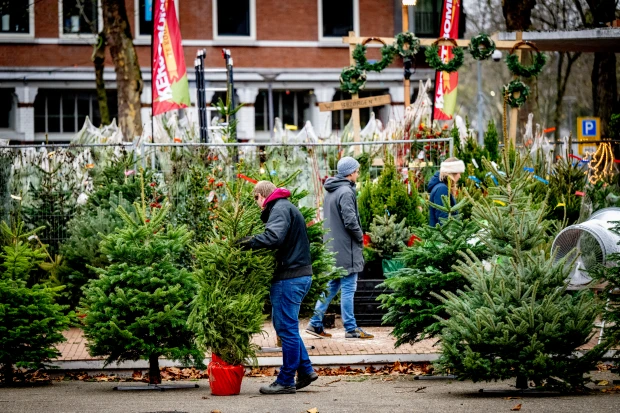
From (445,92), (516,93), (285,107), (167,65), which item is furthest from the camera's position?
(285,107)

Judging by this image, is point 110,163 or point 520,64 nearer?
point 110,163

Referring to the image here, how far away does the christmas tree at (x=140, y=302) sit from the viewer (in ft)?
32.4

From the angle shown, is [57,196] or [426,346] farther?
[57,196]

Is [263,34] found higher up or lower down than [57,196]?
higher up

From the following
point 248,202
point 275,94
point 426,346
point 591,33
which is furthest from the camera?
point 275,94

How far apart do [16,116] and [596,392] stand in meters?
29.5

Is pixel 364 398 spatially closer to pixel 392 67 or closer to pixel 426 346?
pixel 426 346

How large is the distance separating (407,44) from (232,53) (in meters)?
18.5

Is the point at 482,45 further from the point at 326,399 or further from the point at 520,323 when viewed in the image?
the point at 326,399

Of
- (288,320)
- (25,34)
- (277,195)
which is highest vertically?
(25,34)

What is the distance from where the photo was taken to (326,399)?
939 cm

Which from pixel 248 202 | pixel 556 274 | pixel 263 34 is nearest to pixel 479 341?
pixel 556 274

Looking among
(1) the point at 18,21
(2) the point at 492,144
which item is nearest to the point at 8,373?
(2) the point at 492,144

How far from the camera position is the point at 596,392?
9359 millimetres
